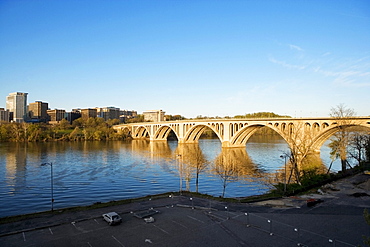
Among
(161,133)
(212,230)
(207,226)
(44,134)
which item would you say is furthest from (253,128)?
(44,134)

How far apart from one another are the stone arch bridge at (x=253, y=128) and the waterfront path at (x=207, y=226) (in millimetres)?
14528

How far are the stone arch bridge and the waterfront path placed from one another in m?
14.5

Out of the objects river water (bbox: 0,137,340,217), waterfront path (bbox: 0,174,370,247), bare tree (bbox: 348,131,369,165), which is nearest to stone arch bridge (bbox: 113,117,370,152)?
bare tree (bbox: 348,131,369,165)

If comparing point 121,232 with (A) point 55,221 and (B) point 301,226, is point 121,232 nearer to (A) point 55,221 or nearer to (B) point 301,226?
(A) point 55,221

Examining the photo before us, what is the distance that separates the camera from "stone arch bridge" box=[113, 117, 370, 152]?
52906mm

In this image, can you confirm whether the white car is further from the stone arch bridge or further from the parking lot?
the stone arch bridge

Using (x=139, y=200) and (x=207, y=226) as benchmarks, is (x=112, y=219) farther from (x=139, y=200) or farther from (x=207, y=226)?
(x=139, y=200)

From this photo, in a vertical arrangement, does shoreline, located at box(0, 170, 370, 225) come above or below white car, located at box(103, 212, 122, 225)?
Answer: below

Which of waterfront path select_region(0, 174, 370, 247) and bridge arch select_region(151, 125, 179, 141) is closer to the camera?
waterfront path select_region(0, 174, 370, 247)

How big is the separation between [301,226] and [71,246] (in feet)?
46.7

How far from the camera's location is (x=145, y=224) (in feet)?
63.0

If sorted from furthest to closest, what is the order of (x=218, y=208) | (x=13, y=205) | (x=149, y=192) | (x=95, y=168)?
(x=95, y=168) < (x=149, y=192) < (x=13, y=205) < (x=218, y=208)

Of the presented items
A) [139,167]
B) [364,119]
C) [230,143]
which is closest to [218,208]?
[139,167]

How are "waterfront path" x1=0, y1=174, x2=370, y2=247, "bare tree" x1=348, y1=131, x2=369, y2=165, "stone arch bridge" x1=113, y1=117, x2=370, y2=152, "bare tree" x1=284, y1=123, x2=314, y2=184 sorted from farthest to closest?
"stone arch bridge" x1=113, y1=117, x2=370, y2=152 < "bare tree" x1=348, y1=131, x2=369, y2=165 < "bare tree" x1=284, y1=123, x2=314, y2=184 < "waterfront path" x1=0, y1=174, x2=370, y2=247
